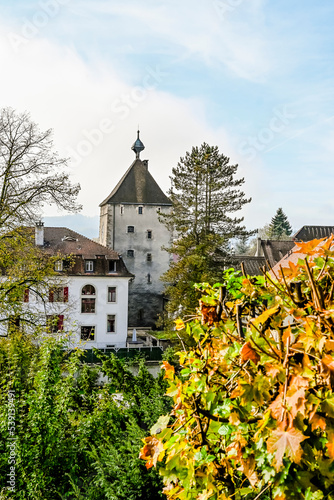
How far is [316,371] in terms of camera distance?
192cm

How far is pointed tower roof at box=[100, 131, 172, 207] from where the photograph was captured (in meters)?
48.3

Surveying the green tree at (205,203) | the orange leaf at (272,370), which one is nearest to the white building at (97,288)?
the green tree at (205,203)

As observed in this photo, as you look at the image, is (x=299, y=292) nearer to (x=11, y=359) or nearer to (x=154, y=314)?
(x=11, y=359)

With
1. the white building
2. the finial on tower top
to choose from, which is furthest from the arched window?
the finial on tower top

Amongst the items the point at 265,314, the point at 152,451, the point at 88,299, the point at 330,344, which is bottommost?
the point at 152,451

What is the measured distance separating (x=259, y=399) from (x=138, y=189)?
1868 inches

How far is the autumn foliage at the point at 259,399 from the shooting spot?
1856mm

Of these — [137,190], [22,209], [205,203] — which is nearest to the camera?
[22,209]

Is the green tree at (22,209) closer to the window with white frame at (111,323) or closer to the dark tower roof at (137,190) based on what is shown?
the window with white frame at (111,323)

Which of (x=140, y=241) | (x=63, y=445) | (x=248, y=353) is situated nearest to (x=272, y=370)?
(x=248, y=353)

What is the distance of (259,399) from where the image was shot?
2.15 metres

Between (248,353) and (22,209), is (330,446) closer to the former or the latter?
(248,353)

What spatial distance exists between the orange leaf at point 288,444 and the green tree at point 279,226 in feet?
308

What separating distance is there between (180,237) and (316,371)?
1307 inches
